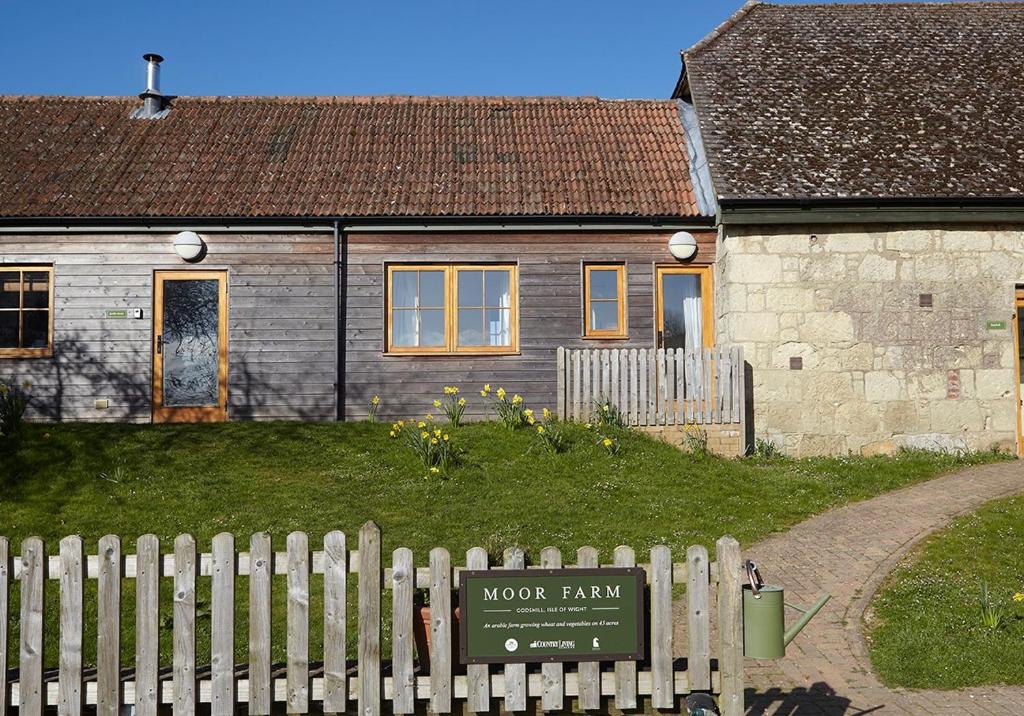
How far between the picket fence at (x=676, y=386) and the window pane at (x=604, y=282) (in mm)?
1735

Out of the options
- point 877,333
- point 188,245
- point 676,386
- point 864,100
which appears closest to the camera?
point 676,386

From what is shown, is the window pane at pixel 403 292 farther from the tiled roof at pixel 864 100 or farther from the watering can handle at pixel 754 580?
the watering can handle at pixel 754 580

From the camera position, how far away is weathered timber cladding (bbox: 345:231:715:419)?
14.4 metres

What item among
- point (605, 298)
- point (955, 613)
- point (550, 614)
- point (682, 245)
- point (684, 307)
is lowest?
point (955, 613)

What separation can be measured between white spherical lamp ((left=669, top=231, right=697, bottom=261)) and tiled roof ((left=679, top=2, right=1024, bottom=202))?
1142 millimetres

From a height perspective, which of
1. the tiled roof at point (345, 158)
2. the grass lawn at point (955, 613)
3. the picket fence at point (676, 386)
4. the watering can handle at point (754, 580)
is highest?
the tiled roof at point (345, 158)

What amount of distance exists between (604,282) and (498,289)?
1615mm

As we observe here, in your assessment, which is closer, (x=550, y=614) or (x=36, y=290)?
(x=550, y=614)

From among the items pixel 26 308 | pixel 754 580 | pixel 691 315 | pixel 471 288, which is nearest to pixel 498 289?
pixel 471 288

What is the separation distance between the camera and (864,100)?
15422mm

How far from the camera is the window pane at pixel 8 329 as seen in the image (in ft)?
47.1

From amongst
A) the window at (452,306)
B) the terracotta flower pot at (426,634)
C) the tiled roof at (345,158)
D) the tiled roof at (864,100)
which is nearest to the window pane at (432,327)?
the window at (452,306)

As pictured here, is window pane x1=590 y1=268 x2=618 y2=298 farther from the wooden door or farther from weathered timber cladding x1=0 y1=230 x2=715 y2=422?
the wooden door

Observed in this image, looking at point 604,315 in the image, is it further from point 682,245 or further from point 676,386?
point 676,386
